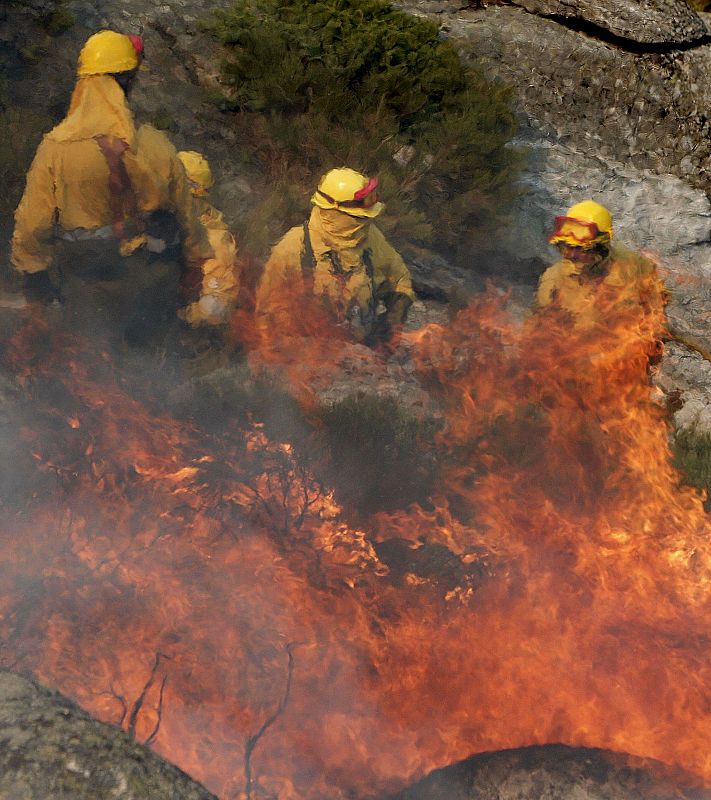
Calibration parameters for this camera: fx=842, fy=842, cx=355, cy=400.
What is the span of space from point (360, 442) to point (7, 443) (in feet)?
7.72

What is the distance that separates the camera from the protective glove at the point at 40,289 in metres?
5.62

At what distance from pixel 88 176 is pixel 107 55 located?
0.72m

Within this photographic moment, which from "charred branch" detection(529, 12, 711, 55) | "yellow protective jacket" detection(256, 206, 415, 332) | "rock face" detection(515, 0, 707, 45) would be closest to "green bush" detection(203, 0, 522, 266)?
"yellow protective jacket" detection(256, 206, 415, 332)

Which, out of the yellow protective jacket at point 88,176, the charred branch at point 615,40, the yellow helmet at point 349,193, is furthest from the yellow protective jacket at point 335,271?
the charred branch at point 615,40

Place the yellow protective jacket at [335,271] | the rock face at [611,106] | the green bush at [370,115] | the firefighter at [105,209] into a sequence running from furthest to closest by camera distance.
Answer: the rock face at [611,106] < the green bush at [370,115] < the yellow protective jacket at [335,271] < the firefighter at [105,209]

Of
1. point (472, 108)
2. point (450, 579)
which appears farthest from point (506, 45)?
point (450, 579)

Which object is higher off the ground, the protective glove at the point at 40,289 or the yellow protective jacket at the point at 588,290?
the protective glove at the point at 40,289

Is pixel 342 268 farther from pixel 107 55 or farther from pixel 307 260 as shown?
pixel 107 55

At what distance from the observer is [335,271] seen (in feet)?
19.9

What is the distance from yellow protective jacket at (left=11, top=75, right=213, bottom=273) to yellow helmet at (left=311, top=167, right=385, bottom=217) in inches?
36.9

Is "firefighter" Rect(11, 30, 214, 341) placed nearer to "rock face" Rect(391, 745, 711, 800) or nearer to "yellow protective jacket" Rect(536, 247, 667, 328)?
"yellow protective jacket" Rect(536, 247, 667, 328)

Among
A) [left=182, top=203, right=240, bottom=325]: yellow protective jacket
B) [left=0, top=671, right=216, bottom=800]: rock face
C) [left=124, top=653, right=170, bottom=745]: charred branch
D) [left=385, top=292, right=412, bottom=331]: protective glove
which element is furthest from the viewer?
[left=385, top=292, right=412, bottom=331]: protective glove

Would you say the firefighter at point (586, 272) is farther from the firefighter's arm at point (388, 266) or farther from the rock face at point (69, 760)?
the rock face at point (69, 760)

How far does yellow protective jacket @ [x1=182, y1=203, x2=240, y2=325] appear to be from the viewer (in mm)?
6129
